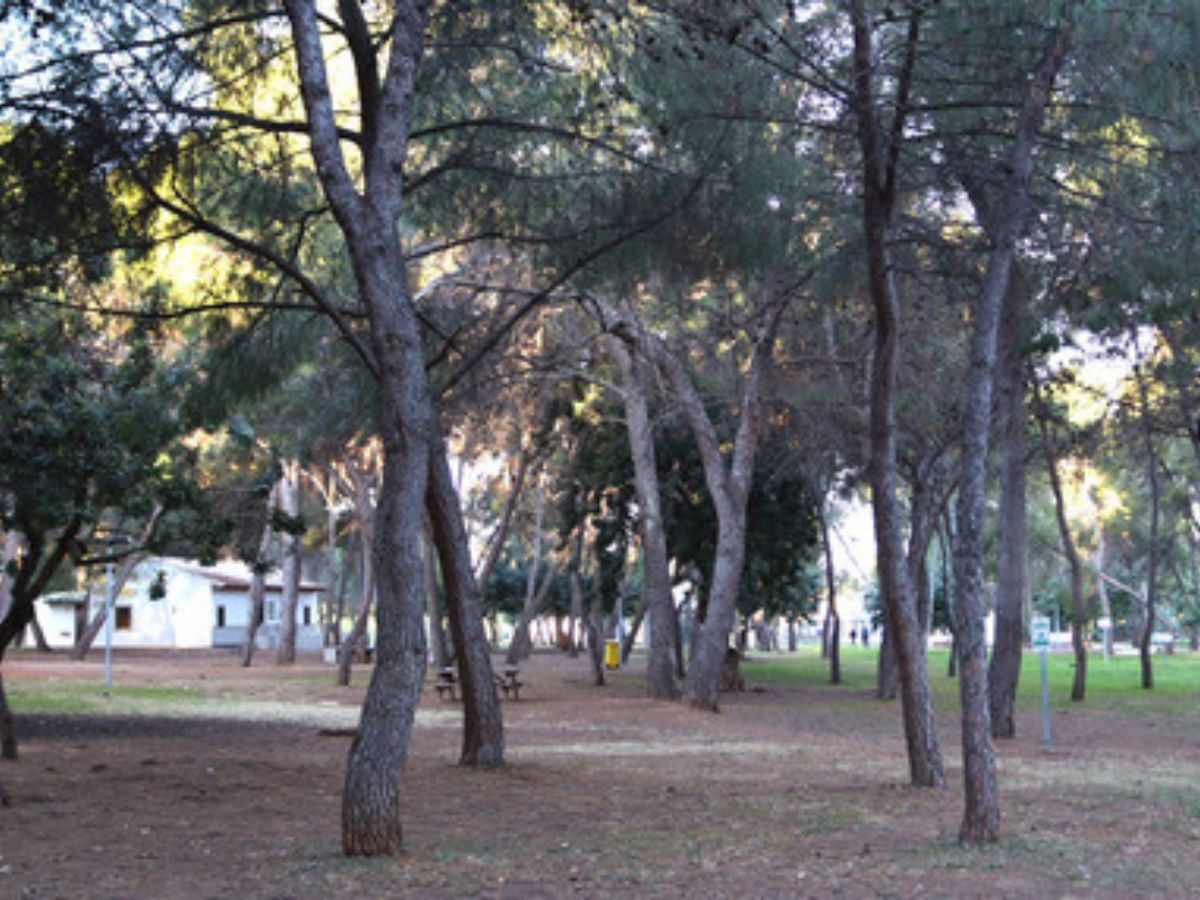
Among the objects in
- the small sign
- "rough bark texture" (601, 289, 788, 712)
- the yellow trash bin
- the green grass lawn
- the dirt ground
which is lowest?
the dirt ground

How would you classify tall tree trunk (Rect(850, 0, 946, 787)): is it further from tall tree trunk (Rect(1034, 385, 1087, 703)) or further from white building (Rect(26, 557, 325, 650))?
white building (Rect(26, 557, 325, 650))

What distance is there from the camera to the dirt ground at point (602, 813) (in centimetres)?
809

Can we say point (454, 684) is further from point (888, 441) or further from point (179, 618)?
point (179, 618)

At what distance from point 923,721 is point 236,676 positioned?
26.2 m

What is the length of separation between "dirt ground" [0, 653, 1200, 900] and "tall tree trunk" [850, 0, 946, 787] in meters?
0.55

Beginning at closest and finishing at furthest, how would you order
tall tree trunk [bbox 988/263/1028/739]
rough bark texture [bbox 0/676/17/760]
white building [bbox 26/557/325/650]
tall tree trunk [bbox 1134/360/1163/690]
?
rough bark texture [bbox 0/676/17/760] < tall tree trunk [bbox 988/263/1028/739] < tall tree trunk [bbox 1134/360/1163/690] < white building [bbox 26/557/325/650]

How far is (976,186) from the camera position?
505 inches

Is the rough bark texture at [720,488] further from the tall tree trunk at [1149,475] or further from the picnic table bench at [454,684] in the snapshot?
the tall tree trunk at [1149,475]

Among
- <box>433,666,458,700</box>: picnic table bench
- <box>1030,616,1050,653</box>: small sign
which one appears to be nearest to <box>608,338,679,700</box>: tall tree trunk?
<box>433,666,458,700</box>: picnic table bench

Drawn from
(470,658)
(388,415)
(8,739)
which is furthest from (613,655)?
(388,415)

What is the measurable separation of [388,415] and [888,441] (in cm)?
488

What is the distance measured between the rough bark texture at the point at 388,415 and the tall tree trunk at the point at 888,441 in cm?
347

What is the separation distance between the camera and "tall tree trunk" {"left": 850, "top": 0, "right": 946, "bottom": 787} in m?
10.8

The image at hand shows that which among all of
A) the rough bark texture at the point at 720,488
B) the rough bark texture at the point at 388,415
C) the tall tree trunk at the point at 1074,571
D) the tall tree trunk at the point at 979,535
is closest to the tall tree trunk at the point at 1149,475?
the tall tree trunk at the point at 1074,571
